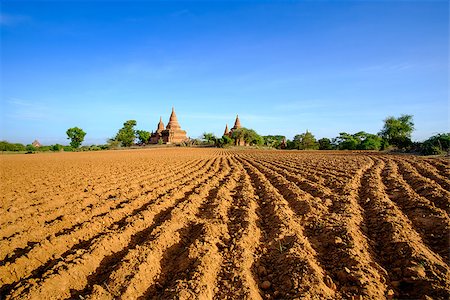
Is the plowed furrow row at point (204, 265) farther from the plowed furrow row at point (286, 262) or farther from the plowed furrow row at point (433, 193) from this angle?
the plowed furrow row at point (433, 193)

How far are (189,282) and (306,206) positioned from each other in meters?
3.37

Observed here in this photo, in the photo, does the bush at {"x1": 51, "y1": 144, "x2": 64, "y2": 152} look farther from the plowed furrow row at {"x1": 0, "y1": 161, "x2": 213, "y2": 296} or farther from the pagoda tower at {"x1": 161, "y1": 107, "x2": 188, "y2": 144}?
the plowed furrow row at {"x1": 0, "y1": 161, "x2": 213, "y2": 296}

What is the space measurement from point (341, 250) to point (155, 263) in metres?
2.52

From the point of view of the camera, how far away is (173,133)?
7138 cm

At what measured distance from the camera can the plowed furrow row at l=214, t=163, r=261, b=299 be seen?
2793 millimetres

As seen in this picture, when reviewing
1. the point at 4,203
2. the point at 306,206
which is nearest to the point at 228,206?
the point at 306,206

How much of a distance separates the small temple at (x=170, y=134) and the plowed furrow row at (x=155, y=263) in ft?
219

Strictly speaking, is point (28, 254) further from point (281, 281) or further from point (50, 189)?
point (50, 189)

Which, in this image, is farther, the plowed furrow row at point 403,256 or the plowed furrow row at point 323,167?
the plowed furrow row at point 323,167

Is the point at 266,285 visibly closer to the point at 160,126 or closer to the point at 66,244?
the point at 66,244

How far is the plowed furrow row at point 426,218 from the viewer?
12.0ft

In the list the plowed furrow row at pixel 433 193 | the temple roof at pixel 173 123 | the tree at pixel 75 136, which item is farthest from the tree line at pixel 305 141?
the plowed furrow row at pixel 433 193

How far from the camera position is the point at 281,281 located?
2.99m

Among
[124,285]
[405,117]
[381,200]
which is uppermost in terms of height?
[405,117]
